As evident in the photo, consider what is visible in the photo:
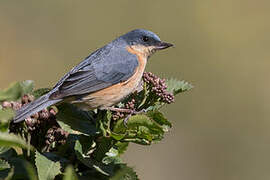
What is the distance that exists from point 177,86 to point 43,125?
36.9 inches

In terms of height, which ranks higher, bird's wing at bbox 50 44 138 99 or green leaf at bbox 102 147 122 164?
bird's wing at bbox 50 44 138 99

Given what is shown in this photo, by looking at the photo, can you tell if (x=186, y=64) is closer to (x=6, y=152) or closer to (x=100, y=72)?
(x=100, y=72)

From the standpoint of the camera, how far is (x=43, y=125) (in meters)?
2.57

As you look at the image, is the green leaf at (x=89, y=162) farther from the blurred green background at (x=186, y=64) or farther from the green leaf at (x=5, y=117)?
the blurred green background at (x=186, y=64)

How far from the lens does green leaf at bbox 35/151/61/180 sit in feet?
7.48

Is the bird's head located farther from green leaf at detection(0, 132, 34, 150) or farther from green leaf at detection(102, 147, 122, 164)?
green leaf at detection(0, 132, 34, 150)

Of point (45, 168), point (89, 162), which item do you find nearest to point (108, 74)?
point (89, 162)

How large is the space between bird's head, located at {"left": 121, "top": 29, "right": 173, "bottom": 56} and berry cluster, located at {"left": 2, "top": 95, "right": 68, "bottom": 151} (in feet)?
7.47

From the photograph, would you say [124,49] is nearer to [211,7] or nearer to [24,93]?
[24,93]

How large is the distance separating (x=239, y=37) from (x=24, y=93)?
7509 millimetres

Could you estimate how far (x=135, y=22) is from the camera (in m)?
9.09

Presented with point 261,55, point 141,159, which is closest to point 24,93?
point 141,159

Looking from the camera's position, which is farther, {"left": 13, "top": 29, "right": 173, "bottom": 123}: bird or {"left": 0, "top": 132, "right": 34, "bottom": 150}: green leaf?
{"left": 13, "top": 29, "right": 173, "bottom": 123}: bird

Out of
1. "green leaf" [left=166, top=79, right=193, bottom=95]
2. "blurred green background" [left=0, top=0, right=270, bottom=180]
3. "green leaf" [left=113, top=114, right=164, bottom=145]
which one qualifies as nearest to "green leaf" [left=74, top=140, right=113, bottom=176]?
"green leaf" [left=113, top=114, right=164, bottom=145]
